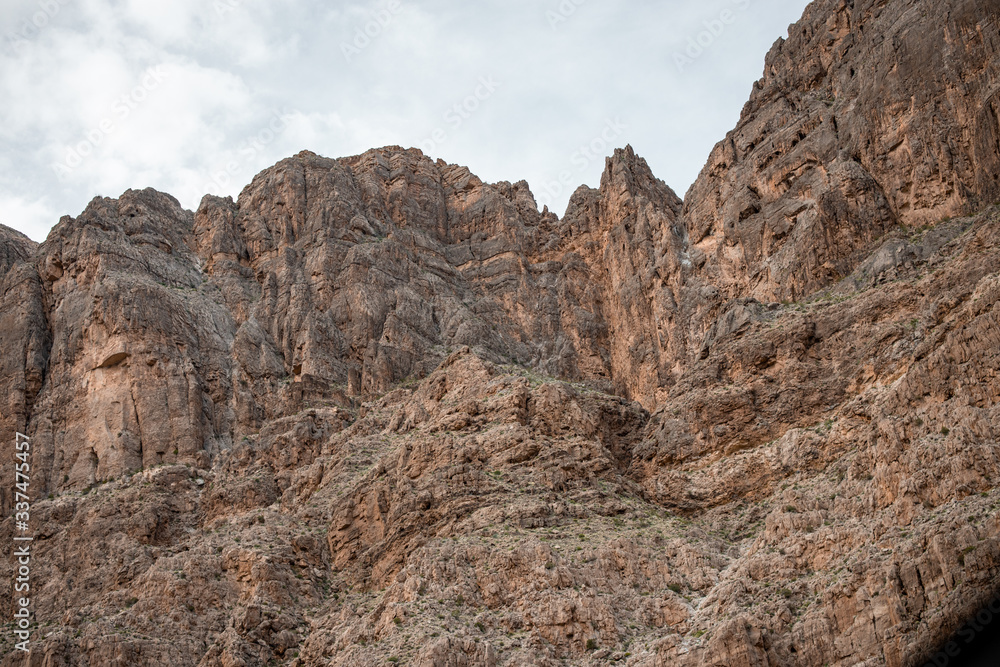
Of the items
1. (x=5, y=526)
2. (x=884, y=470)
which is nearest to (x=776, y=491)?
(x=884, y=470)

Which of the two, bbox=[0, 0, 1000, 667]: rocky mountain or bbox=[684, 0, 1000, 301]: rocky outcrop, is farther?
bbox=[684, 0, 1000, 301]: rocky outcrop

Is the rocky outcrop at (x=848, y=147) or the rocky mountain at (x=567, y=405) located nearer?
the rocky mountain at (x=567, y=405)

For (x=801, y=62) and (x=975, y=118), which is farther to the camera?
(x=801, y=62)

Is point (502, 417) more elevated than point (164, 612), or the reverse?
point (502, 417)

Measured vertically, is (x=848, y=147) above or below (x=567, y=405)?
above

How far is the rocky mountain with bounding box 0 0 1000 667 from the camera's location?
42.6 metres

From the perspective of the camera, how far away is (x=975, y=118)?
55.9 meters

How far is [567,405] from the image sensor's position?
197ft

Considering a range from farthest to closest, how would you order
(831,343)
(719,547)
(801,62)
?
(801,62)
(831,343)
(719,547)

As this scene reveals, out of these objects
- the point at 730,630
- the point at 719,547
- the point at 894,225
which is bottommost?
the point at 730,630

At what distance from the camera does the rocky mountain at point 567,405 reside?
42562 mm

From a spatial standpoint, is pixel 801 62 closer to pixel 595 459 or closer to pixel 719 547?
pixel 595 459

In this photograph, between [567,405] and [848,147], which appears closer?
[567,405]

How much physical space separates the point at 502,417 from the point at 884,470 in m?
24.1
